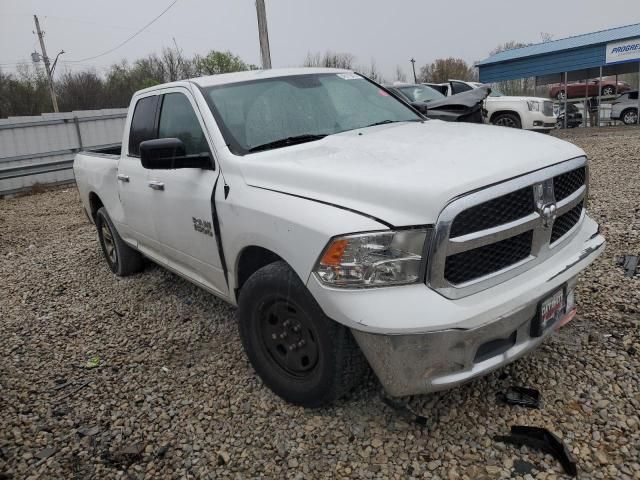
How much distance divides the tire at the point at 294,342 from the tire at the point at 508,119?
1208 cm

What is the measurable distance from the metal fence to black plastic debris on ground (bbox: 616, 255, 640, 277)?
39.8ft

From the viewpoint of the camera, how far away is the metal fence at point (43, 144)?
13633mm

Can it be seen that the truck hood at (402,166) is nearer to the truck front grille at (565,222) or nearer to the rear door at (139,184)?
the truck front grille at (565,222)

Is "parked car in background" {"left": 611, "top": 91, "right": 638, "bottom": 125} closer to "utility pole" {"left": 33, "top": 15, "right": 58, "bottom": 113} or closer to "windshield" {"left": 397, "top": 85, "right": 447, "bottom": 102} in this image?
"windshield" {"left": 397, "top": 85, "right": 447, "bottom": 102}

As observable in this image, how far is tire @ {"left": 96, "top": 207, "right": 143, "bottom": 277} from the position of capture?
5.15 meters

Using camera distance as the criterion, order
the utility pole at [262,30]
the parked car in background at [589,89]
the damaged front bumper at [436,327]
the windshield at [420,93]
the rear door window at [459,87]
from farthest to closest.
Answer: the parked car in background at [589,89] → the utility pole at [262,30] → the rear door window at [459,87] → the windshield at [420,93] → the damaged front bumper at [436,327]

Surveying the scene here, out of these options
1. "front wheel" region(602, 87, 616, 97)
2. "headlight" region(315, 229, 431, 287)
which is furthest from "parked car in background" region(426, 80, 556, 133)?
"front wheel" region(602, 87, 616, 97)

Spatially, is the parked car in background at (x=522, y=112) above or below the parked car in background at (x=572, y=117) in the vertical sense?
above

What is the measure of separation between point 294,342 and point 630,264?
10.2 ft

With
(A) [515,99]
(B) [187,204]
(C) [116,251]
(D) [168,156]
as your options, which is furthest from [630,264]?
(A) [515,99]

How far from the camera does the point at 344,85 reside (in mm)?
3895

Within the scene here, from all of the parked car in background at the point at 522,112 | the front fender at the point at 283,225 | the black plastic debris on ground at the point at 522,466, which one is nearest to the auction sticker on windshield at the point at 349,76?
the front fender at the point at 283,225

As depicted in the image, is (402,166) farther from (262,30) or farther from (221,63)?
(221,63)

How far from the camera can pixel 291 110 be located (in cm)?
341
